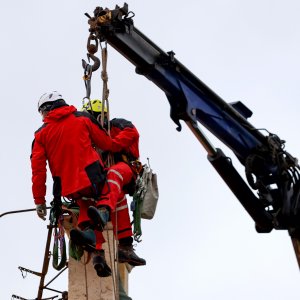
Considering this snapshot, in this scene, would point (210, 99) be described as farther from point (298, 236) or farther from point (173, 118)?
point (298, 236)

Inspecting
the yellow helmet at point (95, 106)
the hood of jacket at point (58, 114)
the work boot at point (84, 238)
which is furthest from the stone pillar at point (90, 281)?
the hood of jacket at point (58, 114)

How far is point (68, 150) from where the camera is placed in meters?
11.5

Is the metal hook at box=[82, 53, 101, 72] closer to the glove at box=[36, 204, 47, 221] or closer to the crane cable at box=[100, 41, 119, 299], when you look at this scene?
the crane cable at box=[100, 41, 119, 299]

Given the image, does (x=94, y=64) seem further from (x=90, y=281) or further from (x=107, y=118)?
(x=90, y=281)

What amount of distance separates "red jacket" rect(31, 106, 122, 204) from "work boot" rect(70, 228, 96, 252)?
0.42 m

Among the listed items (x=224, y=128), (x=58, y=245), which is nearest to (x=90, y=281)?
(x=58, y=245)

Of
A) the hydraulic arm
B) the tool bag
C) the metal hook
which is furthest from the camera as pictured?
the tool bag

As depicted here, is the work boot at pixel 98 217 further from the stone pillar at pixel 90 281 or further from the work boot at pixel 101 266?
the stone pillar at pixel 90 281

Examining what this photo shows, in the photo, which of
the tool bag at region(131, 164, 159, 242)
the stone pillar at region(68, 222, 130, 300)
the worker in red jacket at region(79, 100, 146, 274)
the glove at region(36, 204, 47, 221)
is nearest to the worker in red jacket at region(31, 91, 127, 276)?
the glove at region(36, 204, 47, 221)

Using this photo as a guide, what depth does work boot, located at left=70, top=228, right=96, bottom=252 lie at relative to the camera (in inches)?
443

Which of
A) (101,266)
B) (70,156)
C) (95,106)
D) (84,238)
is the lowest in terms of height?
(101,266)

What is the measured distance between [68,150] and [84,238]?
36.1 inches

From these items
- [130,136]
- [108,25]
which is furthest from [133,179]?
[108,25]

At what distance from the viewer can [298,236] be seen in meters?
11.6
